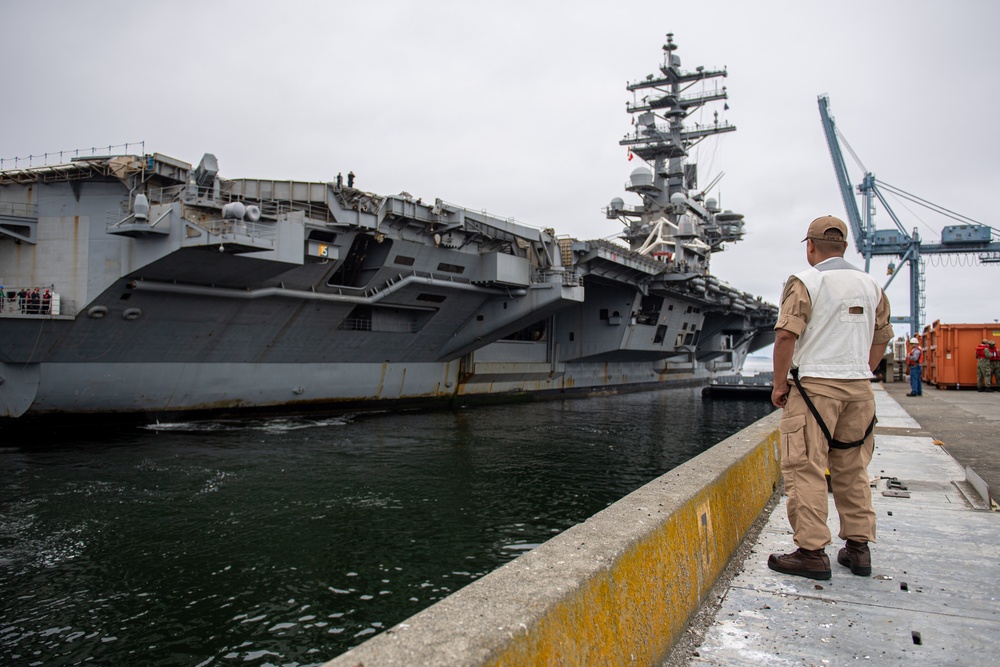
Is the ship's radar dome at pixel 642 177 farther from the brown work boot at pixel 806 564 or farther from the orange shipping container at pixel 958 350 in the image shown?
the brown work boot at pixel 806 564

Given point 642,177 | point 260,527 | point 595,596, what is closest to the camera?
point 595,596

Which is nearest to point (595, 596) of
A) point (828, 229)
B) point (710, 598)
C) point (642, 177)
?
point (710, 598)

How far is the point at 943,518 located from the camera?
3.62 meters

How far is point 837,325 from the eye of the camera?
276cm

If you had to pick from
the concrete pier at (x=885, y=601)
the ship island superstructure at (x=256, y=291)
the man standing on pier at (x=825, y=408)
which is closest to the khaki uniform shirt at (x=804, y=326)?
the man standing on pier at (x=825, y=408)

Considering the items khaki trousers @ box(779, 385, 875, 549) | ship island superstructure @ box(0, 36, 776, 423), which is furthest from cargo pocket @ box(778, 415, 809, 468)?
ship island superstructure @ box(0, 36, 776, 423)

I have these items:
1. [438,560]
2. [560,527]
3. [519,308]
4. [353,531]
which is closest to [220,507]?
[353,531]

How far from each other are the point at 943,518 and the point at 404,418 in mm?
15194

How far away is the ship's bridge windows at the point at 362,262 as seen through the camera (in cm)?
1723

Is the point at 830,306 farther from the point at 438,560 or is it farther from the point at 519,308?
the point at 519,308

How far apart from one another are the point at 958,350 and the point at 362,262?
14.6m

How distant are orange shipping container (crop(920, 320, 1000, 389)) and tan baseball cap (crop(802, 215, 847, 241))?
49.9 ft

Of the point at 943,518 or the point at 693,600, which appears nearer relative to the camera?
the point at 693,600

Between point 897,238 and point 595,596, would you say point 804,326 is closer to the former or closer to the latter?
point 595,596
